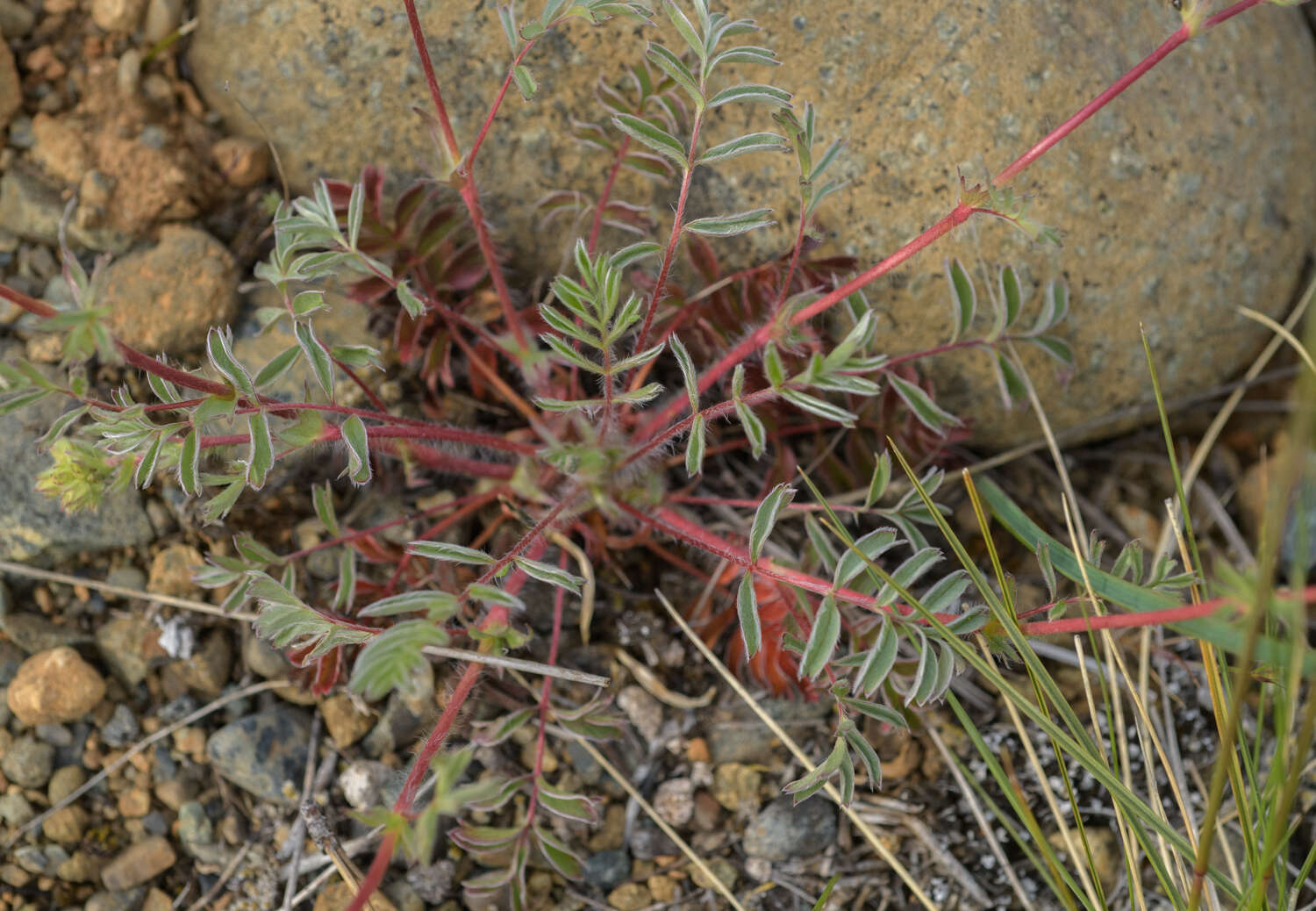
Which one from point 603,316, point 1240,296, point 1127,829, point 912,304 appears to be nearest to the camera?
point 603,316

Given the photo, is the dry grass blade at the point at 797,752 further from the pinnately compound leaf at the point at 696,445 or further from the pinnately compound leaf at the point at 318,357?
the pinnately compound leaf at the point at 318,357

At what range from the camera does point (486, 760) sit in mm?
2322

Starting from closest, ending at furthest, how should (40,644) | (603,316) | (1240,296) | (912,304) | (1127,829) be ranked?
(603,316) < (1127,829) < (40,644) < (912,304) < (1240,296)

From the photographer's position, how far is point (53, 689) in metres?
2.23

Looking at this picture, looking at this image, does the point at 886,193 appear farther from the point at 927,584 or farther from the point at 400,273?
the point at 400,273

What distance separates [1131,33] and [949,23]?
481 mm

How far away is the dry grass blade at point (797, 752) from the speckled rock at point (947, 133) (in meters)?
0.89

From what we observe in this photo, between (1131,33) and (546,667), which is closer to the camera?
(546,667)

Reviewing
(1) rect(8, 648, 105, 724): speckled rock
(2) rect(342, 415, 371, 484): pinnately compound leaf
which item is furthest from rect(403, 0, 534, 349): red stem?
(1) rect(8, 648, 105, 724): speckled rock

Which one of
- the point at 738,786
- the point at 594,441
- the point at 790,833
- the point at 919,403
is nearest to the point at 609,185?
the point at 594,441

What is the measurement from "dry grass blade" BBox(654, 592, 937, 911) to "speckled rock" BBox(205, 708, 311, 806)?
3.04 ft

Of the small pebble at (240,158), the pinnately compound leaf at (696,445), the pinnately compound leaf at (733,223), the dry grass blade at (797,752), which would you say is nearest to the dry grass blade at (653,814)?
the dry grass blade at (797,752)

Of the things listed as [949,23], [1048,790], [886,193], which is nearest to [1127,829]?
[1048,790]

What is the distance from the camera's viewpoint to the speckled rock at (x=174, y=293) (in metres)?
2.38
